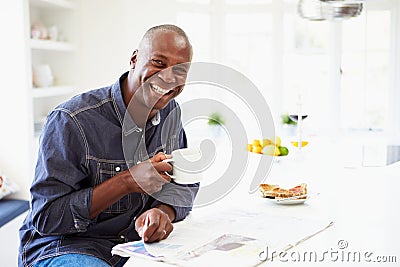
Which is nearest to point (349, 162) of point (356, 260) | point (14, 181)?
point (356, 260)

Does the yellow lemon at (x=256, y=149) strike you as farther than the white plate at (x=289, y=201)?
Yes

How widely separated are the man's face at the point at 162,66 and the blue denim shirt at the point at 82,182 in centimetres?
12

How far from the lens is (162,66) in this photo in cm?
166

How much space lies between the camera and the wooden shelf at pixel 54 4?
3.89 m

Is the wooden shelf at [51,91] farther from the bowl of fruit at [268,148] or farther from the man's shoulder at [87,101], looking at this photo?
the man's shoulder at [87,101]

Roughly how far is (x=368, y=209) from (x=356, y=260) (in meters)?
0.50

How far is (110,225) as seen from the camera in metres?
1.74

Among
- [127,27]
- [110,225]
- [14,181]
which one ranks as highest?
[127,27]

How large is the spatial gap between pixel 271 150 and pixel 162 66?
47.1 inches

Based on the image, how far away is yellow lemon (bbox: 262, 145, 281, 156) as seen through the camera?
8.92 ft

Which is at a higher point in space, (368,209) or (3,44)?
(3,44)

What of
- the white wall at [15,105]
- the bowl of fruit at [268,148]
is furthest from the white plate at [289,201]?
the white wall at [15,105]

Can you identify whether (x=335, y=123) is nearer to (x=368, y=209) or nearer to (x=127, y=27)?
(x=127, y=27)
